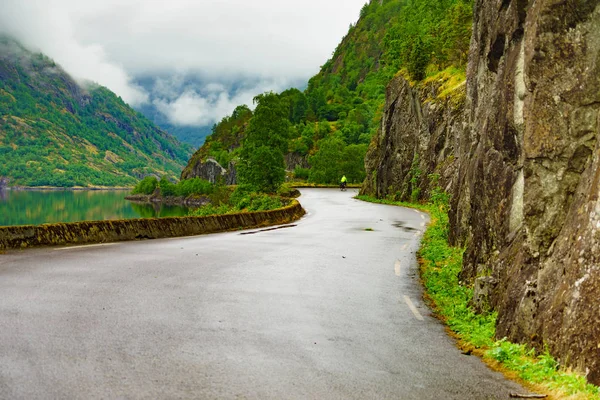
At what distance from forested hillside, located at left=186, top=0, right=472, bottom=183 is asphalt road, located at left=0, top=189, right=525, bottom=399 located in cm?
3660

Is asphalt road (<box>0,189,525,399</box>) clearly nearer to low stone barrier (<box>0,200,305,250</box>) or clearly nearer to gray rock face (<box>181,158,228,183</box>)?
low stone barrier (<box>0,200,305,250</box>)

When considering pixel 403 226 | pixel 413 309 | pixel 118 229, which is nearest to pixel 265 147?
pixel 403 226

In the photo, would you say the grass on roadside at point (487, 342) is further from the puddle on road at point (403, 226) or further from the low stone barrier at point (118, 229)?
the low stone barrier at point (118, 229)

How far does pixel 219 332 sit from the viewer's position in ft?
22.6

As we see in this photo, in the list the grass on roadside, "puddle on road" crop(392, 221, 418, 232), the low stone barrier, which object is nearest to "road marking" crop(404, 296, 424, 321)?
the grass on roadside

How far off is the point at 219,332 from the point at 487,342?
3.49m

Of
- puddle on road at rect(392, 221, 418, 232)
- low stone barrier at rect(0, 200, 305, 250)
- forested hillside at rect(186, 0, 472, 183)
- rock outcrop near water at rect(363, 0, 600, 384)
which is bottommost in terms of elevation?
low stone barrier at rect(0, 200, 305, 250)

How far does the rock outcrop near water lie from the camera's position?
584 cm

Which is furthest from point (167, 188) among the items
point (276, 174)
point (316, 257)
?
point (316, 257)

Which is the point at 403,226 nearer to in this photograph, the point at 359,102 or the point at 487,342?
the point at 487,342

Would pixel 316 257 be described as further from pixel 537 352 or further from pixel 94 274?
pixel 537 352

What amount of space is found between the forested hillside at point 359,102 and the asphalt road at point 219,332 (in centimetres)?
3660

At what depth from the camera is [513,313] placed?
285 inches

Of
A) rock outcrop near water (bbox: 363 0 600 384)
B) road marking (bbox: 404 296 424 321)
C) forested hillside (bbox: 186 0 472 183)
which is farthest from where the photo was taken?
forested hillside (bbox: 186 0 472 183)
